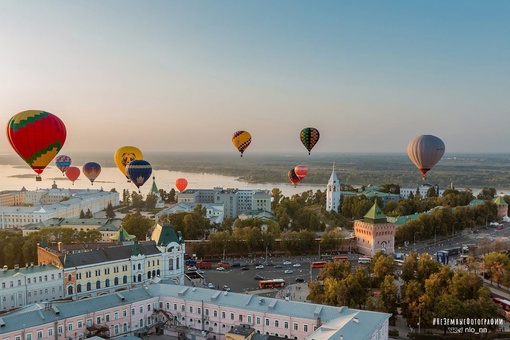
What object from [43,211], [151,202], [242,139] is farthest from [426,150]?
[151,202]

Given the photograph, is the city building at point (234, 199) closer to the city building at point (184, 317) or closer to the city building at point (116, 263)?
the city building at point (116, 263)

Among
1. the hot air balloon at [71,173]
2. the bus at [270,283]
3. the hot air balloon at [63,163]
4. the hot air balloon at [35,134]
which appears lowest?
the bus at [270,283]

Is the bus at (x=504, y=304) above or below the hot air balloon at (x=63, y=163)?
below

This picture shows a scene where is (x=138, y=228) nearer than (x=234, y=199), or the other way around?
(x=138, y=228)

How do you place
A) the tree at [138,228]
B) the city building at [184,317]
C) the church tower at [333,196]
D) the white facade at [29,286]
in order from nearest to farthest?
the city building at [184,317] < the white facade at [29,286] < the tree at [138,228] < the church tower at [333,196]

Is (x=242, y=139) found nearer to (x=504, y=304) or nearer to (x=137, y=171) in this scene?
(x=137, y=171)

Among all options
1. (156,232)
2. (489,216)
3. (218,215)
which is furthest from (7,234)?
(489,216)

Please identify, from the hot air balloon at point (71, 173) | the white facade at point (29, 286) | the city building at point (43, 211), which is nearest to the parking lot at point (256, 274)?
the white facade at point (29, 286)
